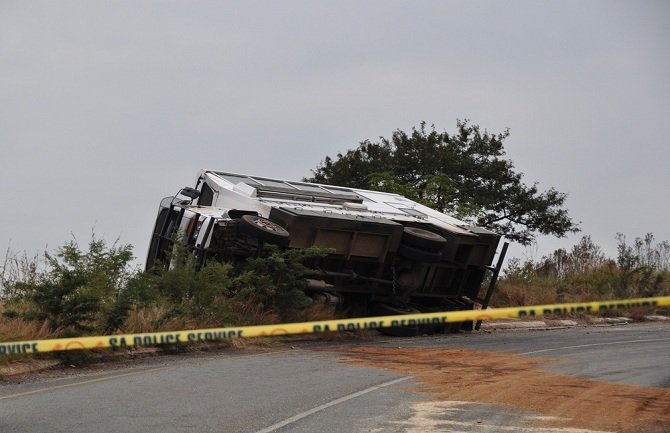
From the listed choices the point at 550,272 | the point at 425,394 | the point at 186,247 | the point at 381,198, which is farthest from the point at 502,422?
the point at 550,272

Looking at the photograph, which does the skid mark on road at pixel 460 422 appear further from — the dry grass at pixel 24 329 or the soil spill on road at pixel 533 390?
the dry grass at pixel 24 329

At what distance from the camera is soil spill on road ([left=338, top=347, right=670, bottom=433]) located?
9.36 metres

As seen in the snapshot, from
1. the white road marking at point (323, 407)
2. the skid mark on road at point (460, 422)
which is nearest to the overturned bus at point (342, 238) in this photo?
the white road marking at point (323, 407)

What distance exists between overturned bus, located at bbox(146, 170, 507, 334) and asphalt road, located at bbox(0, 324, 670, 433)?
9.95 ft

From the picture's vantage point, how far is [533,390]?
1138 cm

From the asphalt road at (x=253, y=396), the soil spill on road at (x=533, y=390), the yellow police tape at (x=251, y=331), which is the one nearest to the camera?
the yellow police tape at (x=251, y=331)

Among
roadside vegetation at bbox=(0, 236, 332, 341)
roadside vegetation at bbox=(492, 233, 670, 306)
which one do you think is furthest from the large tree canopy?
roadside vegetation at bbox=(0, 236, 332, 341)

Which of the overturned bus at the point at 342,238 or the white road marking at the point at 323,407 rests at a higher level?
the overturned bus at the point at 342,238

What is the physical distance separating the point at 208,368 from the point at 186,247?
557cm

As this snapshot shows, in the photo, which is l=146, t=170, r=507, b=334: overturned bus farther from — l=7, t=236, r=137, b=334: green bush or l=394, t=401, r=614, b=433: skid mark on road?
l=394, t=401, r=614, b=433: skid mark on road

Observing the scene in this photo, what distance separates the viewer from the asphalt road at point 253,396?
8.70 m

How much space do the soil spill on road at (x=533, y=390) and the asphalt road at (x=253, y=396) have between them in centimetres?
42

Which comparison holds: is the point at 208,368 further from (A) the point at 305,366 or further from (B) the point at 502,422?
(B) the point at 502,422

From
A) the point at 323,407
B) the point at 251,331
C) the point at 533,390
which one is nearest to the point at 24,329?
the point at 323,407
